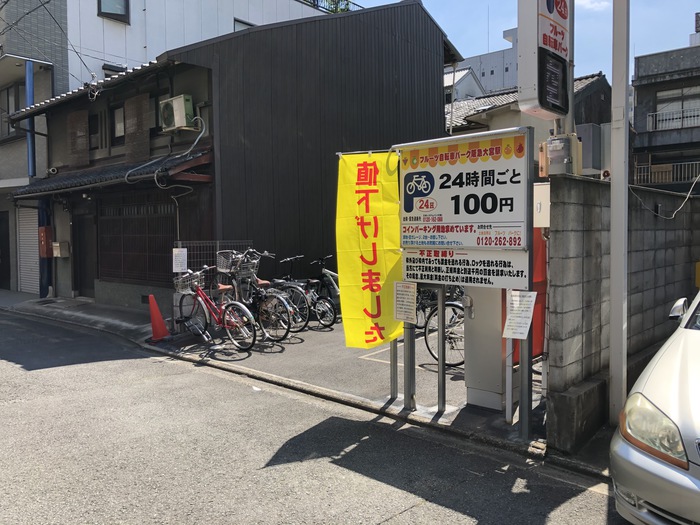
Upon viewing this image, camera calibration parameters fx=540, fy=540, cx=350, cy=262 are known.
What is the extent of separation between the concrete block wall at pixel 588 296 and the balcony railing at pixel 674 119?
2402 centimetres

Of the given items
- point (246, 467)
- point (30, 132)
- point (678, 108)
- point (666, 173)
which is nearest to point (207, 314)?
point (246, 467)

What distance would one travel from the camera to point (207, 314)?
9031 millimetres

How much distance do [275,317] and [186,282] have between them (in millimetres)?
1614

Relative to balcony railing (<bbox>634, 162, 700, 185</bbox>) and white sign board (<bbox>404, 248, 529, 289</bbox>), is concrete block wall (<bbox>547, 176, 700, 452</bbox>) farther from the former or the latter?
balcony railing (<bbox>634, 162, 700, 185</bbox>)

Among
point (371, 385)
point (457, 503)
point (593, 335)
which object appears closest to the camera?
point (457, 503)

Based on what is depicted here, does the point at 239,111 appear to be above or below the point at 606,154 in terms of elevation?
above

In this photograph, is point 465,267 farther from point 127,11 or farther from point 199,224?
point 127,11

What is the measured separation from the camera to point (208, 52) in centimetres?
1042

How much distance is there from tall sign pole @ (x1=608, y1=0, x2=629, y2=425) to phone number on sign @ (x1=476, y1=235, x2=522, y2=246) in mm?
896

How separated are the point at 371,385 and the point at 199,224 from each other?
19.3ft

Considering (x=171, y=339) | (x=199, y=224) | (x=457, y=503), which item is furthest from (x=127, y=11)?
(x=457, y=503)

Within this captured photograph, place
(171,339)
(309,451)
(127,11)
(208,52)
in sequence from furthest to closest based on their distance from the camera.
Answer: (127,11) < (208,52) < (171,339) < (309,451)

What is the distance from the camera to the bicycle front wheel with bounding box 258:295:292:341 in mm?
8883

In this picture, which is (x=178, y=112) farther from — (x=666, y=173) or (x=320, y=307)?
(x=666, y=173)
